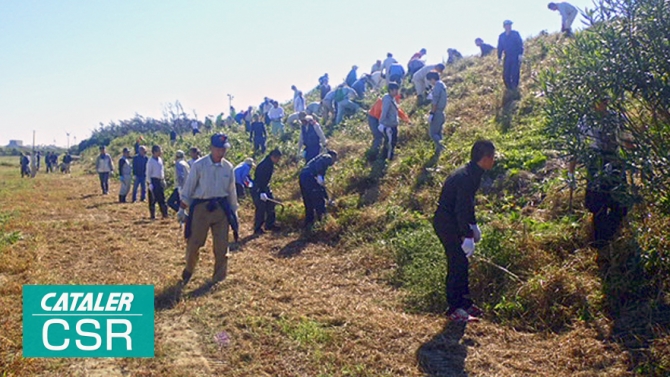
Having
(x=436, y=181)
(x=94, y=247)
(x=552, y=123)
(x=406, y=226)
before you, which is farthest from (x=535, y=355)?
(x=94, y=247)

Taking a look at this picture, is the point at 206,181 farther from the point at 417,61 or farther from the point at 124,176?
the point at 417,61

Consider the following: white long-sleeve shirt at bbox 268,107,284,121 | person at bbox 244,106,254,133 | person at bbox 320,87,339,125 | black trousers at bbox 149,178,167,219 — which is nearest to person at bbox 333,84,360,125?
person at bbox 320,87,339,125

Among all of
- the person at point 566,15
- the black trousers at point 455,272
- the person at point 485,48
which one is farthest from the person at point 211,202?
the person at point 485,48

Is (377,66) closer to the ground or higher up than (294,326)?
higher up

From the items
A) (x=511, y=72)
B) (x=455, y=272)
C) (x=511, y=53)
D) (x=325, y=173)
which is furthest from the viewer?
(x=511, y=72)

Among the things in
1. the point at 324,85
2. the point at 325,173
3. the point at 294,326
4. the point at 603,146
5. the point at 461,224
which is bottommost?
the point at 294,326

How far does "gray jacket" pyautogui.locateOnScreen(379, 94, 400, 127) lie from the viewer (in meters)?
12.1

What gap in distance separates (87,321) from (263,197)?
549 centimetres

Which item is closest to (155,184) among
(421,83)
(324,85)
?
(421,83)

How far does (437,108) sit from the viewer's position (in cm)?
1173

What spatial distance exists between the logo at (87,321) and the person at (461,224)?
287 centimetres

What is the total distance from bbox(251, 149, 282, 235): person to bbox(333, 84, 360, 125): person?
27.2 feet

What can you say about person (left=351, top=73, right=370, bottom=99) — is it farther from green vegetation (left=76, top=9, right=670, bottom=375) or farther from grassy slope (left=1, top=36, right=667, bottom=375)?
grassy slope (left=1, top=36, right=667, bottom=375)

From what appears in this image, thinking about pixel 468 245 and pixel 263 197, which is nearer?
pixel 468 245
